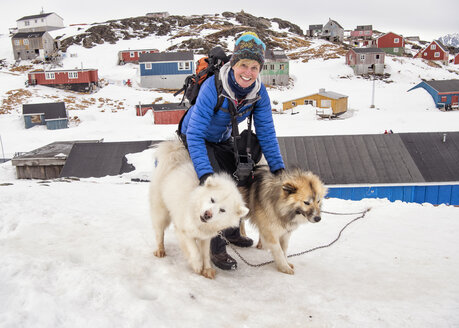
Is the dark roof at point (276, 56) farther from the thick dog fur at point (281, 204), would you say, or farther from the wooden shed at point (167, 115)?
the thick dog fur at point (281, 204)

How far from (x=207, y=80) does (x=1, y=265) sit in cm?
245

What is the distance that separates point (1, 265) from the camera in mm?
2639

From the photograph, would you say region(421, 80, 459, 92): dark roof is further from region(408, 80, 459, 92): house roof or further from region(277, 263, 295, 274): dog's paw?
region(277, 263, 295, 274): dog's paw

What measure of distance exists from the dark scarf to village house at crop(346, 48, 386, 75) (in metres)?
50.2

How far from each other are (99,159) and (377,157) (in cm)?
1069

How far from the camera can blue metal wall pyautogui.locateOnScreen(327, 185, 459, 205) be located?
36.8ft

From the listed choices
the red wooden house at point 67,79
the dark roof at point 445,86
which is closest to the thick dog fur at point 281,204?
Answer: the dark roof at point 445,86

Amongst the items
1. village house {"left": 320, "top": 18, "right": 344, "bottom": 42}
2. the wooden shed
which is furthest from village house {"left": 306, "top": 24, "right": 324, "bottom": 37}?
the wooden shed

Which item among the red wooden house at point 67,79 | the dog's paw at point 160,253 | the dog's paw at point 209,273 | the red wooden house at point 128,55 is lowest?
the dog's paw at point 209,273

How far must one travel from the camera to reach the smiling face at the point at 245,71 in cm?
340

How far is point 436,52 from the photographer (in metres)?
59.3

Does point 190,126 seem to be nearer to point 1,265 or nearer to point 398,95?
point 1,265

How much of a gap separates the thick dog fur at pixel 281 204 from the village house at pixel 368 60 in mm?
50061

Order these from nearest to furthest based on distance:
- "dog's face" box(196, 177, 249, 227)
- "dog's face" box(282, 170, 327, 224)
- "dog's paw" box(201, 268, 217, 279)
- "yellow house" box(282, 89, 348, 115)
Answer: "dog's face" box(196, 177, 249, 227) → "dog's paw" box(201, 268, 217, 279) → "dog's face" box(282, 170, 327, 224) → "yellow house" box(282, 89, 348, 115)
